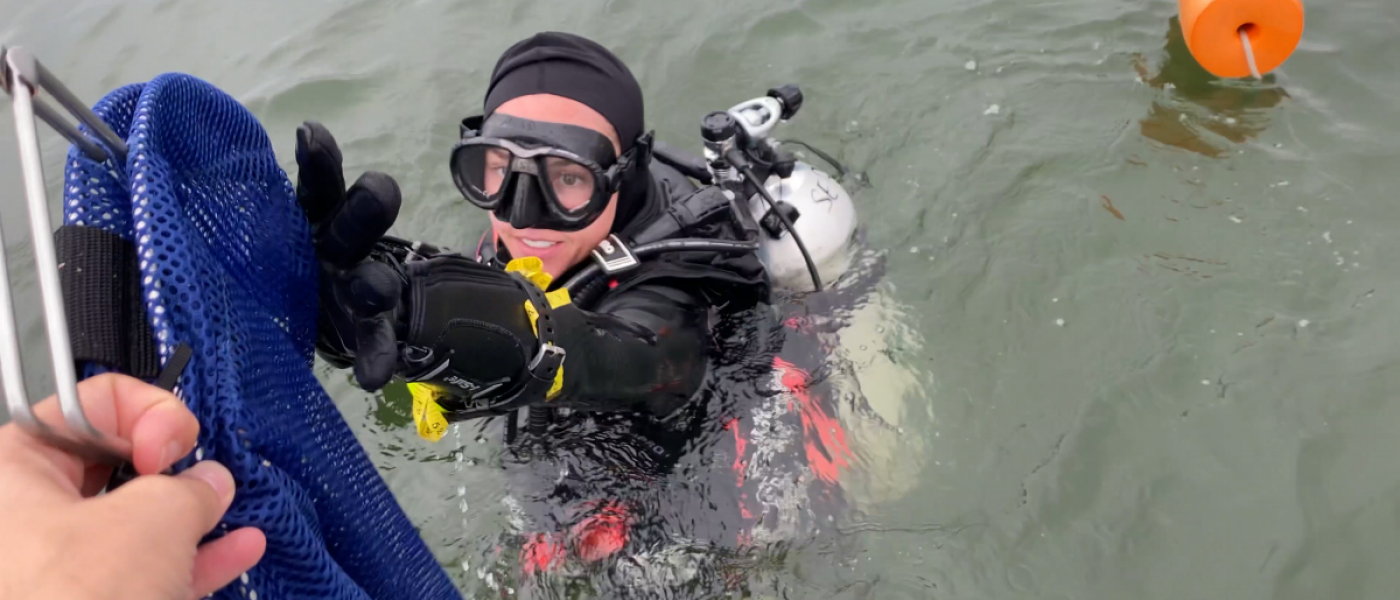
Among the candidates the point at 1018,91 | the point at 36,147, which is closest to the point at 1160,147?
A: the point at 1018,91

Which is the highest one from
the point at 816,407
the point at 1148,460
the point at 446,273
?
the point at 446,273

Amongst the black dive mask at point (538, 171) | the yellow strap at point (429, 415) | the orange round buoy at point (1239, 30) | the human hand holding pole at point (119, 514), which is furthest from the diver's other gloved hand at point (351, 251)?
the orange round buoy at point (1239, 30)

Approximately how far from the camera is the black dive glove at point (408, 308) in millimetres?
1558

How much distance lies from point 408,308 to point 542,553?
148 centimetres

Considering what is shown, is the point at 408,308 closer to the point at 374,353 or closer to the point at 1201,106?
the point at 374,353

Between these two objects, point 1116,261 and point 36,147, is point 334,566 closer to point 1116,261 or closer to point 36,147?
point 36,147

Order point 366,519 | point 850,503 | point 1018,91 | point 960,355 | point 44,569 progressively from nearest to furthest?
point 44,569, point 366,519, point 850,503, point 960,355, point 1018,91

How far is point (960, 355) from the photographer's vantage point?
3654 mm

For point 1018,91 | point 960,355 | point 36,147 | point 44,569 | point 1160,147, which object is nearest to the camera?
point 44,569

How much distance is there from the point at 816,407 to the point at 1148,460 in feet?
4.31

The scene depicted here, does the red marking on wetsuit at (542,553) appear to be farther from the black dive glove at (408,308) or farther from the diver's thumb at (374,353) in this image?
the diver's thumb at (374,353)

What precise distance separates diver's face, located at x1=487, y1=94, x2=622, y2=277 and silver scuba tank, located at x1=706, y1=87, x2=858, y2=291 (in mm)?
669

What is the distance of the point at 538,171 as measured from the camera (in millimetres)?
2420

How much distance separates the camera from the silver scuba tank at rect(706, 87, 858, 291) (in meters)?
3.21
